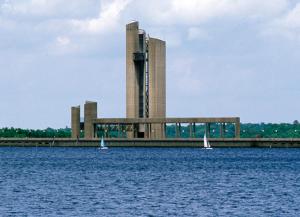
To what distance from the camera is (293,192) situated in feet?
411

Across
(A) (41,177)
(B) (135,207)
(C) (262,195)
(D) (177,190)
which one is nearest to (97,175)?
(A) (41,177)

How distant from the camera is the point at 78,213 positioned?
3925 inches

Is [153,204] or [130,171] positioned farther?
[130,171]

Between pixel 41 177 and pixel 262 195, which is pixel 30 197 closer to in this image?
pixel 262 195

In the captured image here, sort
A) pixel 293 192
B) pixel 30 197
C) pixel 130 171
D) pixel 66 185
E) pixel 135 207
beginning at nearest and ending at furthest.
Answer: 1. pixel 135 207
2. pixel 30 197
3. pixel 293 192
4. pixel 66 185
5. pixel 130 171

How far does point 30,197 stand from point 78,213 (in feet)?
58.0

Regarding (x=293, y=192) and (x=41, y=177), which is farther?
(x=41, y=177)

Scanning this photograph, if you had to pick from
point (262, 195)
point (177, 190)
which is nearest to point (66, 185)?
point (177, 190)

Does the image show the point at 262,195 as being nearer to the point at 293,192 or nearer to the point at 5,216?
the point at 293,192

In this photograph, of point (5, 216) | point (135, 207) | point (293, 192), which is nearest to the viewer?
point (5, 216)

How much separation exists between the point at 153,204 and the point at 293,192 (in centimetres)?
2329

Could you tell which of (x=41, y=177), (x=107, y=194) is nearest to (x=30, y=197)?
(x=107, y=194)

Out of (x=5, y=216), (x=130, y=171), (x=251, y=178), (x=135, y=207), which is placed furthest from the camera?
(x=130, y=171)

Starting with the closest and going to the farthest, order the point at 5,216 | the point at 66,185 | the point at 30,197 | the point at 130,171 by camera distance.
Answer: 1. the point at 5,216
2. the point at 30,197
3. the point at 66,185
4. the point at 130,171
